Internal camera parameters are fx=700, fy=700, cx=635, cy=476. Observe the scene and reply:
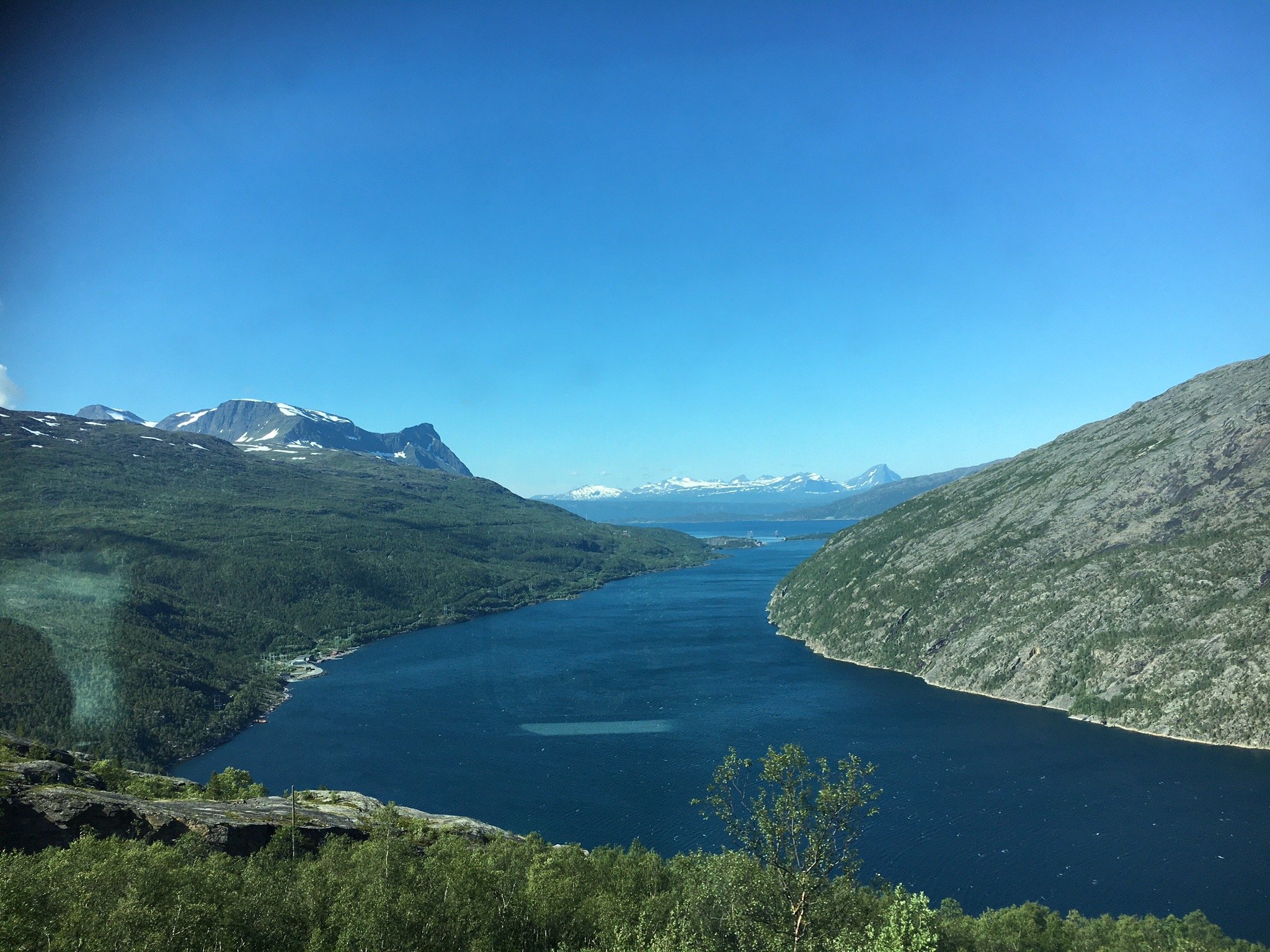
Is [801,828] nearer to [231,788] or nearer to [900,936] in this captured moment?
[900,936]

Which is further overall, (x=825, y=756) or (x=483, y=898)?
(x=825, y=756)

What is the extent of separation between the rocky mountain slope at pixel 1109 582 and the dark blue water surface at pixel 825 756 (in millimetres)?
7198

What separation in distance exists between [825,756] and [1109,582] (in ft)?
207

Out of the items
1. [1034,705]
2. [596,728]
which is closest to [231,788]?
[596,728]

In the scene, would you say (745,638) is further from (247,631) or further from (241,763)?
(247,631)

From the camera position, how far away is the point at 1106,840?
67750 mm

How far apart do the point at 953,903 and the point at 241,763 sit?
302 ft

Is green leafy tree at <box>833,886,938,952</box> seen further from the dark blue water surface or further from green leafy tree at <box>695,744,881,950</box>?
the dark blue water surface

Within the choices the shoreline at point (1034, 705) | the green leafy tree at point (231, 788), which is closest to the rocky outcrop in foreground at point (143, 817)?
the green leafy tree at point (231, 788)

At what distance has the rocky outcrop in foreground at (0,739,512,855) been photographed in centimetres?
3631

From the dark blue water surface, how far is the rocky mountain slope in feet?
23.6

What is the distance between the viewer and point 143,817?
39.2 metres

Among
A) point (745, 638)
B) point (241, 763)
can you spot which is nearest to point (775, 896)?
point (241, 763)

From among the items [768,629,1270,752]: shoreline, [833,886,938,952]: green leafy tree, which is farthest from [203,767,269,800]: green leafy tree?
[768,629,1270,752]: shoreline
